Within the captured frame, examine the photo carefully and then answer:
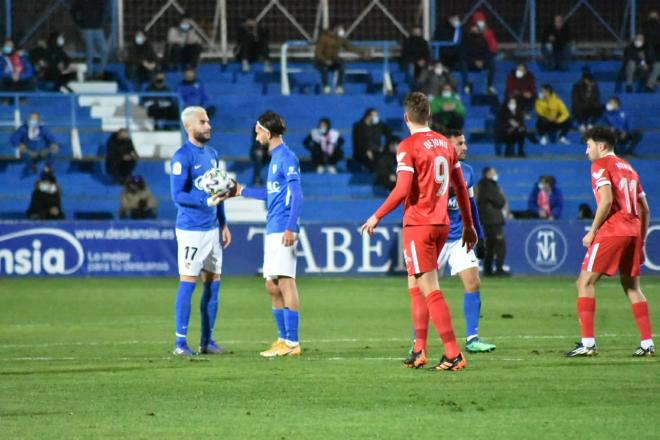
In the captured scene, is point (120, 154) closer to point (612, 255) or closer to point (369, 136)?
point (369, 136)

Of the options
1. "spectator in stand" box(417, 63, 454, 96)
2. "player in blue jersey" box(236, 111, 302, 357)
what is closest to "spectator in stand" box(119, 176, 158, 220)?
"spectator in stand" box(417, 63, 454, 96)

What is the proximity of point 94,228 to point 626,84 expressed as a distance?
1540 cm

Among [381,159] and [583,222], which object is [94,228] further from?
[583,222]

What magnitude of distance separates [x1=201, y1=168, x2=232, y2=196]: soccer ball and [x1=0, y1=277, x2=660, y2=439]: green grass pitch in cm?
151

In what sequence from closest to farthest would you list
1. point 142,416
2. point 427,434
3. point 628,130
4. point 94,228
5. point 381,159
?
1. point 427,434
2. point 142,416
3. point 94,228
4. point 381,159
5. point 628,130

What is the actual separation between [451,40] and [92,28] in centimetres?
910

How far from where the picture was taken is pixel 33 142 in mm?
30359

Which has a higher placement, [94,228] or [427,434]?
[427,434]

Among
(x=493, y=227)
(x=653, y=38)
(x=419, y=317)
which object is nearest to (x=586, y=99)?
(x=653, y=38)

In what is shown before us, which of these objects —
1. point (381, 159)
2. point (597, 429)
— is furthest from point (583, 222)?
point (597, 429)

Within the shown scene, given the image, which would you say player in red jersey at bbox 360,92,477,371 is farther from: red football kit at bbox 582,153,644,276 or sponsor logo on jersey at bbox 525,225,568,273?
sponsor logo on jersey at bbox 525,225,568,273

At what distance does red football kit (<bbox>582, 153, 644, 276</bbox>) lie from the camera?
11898mm

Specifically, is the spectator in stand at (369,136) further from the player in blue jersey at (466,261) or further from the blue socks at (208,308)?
the blue socks at (208,308)

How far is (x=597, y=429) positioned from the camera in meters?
8.10
